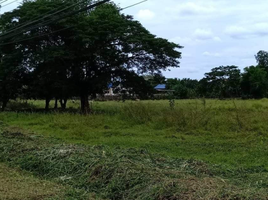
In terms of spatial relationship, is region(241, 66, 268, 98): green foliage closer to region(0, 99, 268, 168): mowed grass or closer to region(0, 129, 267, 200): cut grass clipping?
region(0, 99, 268, 168): mowed grass

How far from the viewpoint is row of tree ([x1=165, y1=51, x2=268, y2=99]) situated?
5634 cm

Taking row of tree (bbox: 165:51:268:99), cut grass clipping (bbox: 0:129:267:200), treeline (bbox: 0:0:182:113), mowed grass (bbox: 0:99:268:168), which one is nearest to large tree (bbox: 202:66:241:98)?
row of tree (bbox: 165:51:268:99)

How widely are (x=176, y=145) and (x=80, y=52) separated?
1287 cm

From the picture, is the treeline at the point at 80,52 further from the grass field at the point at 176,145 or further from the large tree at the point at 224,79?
the large tree at the point at 224,79

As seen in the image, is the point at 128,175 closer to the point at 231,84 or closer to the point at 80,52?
the point at 80,52

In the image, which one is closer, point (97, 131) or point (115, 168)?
point (115, 168)

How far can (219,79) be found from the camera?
205 ft

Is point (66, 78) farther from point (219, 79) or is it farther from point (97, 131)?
point (219, 79)

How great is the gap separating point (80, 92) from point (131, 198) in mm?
18825

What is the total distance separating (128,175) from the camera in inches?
243

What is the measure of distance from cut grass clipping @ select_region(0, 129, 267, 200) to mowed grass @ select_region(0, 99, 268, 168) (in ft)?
6.39

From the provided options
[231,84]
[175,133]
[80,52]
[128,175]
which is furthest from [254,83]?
[128,175]

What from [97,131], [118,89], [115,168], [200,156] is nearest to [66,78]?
[118,89]

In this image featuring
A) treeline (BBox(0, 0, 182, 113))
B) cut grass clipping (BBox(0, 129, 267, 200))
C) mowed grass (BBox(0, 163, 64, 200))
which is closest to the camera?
cut grass clipping (BBox(0, 129, 267, 200))
